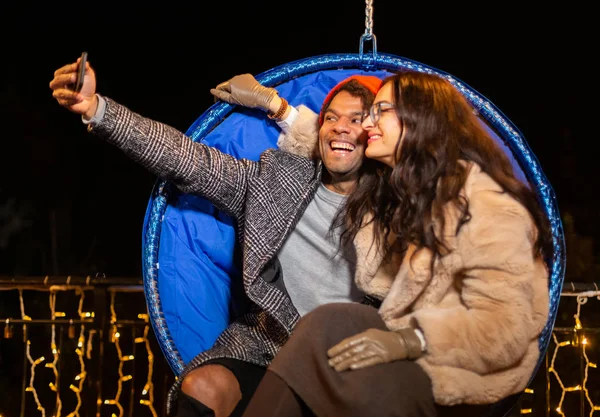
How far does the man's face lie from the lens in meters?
2.04

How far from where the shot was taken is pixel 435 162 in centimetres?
168

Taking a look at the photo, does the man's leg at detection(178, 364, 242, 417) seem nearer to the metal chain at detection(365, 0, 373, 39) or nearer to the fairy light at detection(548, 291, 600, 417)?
→ the metal chain at detection(365, 0, 373, 39)

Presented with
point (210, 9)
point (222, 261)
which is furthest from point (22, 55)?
point (222, 261)

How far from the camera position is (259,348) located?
2033 mm

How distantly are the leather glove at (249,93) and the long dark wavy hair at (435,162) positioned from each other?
0.55m

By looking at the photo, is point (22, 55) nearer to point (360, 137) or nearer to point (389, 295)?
point (360, 137)

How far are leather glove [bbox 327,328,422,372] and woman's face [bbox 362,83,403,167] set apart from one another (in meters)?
0.45

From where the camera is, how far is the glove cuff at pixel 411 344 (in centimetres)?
152

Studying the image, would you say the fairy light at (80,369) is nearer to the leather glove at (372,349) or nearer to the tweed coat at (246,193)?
the tweed coat at (246,193)

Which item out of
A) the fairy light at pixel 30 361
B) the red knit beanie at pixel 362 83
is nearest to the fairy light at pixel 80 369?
the fairy light at pixel 30 361

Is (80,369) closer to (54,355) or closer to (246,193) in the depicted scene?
(54,355)

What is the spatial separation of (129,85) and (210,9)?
0.51 m

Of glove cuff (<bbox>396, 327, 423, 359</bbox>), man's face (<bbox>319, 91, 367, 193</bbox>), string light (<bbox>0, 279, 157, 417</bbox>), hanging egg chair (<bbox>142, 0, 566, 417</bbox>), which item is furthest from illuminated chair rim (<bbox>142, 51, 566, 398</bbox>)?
string light (<bbox>0, 279, 157, 417</bbox>)

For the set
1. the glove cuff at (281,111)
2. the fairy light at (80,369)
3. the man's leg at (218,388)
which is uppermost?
the glove cuff at (281,111)
